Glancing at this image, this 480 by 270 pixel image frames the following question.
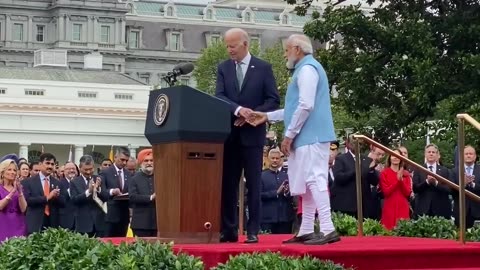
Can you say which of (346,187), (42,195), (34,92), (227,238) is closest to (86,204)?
(42,195)

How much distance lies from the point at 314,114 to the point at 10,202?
16.7 feet

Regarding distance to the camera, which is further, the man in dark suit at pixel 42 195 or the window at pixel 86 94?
the window at pixel 86 94

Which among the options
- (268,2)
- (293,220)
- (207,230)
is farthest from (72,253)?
(268,2)

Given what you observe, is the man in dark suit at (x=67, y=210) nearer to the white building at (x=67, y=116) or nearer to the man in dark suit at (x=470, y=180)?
the man in dark suit at (x=470, y=180)

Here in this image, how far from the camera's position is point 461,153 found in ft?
37.4

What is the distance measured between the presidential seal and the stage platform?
1.09m

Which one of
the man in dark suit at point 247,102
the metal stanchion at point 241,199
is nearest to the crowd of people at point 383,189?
the metal stanchion at point 241,199

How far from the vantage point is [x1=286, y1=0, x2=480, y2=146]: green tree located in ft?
67.7

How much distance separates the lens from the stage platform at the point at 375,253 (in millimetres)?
10336

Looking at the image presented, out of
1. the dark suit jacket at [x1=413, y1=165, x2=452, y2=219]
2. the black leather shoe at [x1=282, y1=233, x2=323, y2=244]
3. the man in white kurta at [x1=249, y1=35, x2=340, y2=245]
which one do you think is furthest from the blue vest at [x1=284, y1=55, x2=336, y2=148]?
the dark suit jacket at [x1=413, y1=165, x2=452, y2=219]

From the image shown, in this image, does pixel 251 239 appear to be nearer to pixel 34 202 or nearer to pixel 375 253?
pixel 375 253

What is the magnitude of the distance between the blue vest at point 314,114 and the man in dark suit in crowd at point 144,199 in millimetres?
4921

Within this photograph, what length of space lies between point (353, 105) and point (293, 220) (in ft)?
12.8

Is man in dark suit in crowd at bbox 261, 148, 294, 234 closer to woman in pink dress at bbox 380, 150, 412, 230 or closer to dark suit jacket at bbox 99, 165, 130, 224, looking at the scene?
dark suit jacket at bbox 99, 165, 130, 224
